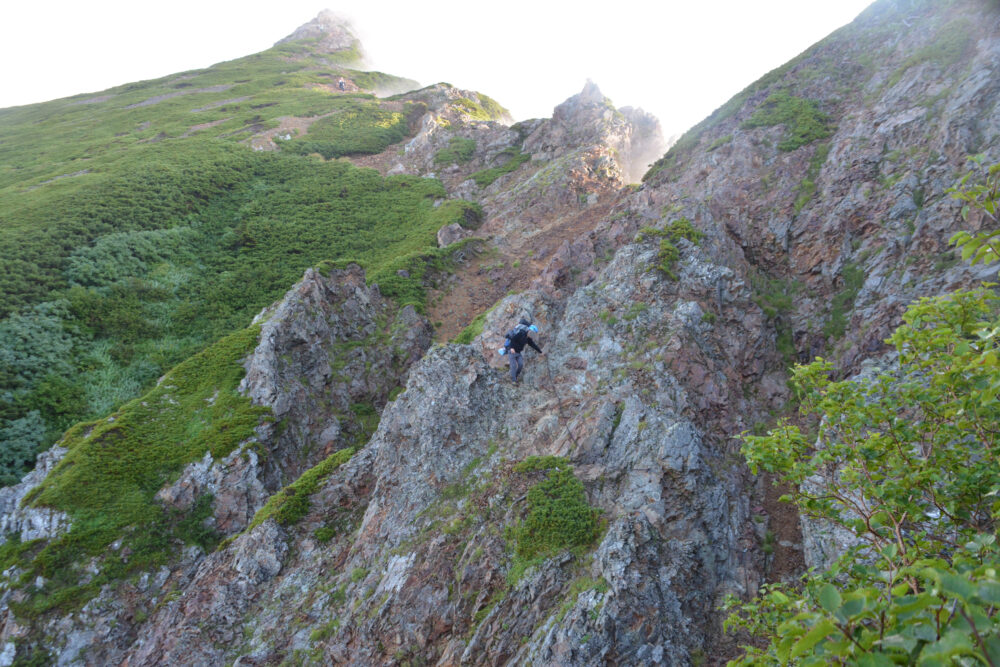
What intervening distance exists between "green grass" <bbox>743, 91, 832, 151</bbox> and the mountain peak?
113 m

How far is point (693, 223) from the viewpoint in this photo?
65.9 feet

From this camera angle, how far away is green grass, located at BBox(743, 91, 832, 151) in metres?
22.4

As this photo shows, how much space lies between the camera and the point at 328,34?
383 feet

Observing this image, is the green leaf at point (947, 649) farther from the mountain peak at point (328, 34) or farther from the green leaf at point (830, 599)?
the mountain peak at point (328, 34)

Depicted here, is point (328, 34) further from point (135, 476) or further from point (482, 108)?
point (135, 476)

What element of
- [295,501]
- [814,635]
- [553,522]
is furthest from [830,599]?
[295,501]

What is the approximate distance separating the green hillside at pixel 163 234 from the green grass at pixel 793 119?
791 inches

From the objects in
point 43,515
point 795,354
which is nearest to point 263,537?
point 43,515

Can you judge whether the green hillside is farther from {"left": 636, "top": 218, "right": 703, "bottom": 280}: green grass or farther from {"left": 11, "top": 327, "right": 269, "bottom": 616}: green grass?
{"left": 636, "top": 218, "right": 703, "bottom": 280}: green grass

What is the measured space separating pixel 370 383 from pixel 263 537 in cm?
894

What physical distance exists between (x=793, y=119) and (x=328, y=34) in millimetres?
127015

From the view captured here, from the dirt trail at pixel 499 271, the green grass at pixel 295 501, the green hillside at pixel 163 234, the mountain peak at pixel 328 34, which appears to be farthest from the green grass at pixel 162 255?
the mountain peak at pixel 328 34

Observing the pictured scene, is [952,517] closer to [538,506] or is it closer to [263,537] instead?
[538,506]

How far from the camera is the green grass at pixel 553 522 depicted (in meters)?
11.5
